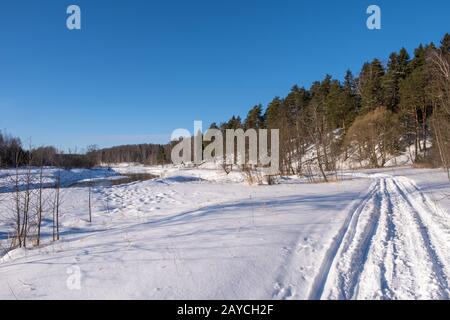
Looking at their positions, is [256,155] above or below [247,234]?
above

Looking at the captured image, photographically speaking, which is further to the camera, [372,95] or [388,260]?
[372,95]

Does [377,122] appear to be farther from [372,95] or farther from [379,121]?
[372,95]

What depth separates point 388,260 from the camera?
4180 mm

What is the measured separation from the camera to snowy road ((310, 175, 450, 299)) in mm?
3264

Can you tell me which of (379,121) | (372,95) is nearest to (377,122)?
(379,121)

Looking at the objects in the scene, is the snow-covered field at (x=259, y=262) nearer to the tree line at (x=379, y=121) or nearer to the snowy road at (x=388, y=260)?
the snowy road at (x=388, y=260)

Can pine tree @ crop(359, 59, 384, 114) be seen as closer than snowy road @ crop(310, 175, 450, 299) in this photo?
No

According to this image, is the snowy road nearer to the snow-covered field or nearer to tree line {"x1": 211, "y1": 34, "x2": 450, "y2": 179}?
the snow-covered field

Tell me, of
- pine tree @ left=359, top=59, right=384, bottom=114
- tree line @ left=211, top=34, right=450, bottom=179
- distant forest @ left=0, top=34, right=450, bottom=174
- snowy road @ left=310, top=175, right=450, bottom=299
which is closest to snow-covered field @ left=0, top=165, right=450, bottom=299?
snowy road @ left=310, top=175, right=450, bottom=299

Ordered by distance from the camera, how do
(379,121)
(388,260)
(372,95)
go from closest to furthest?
(388,260) → (379,121) → (372,95)
